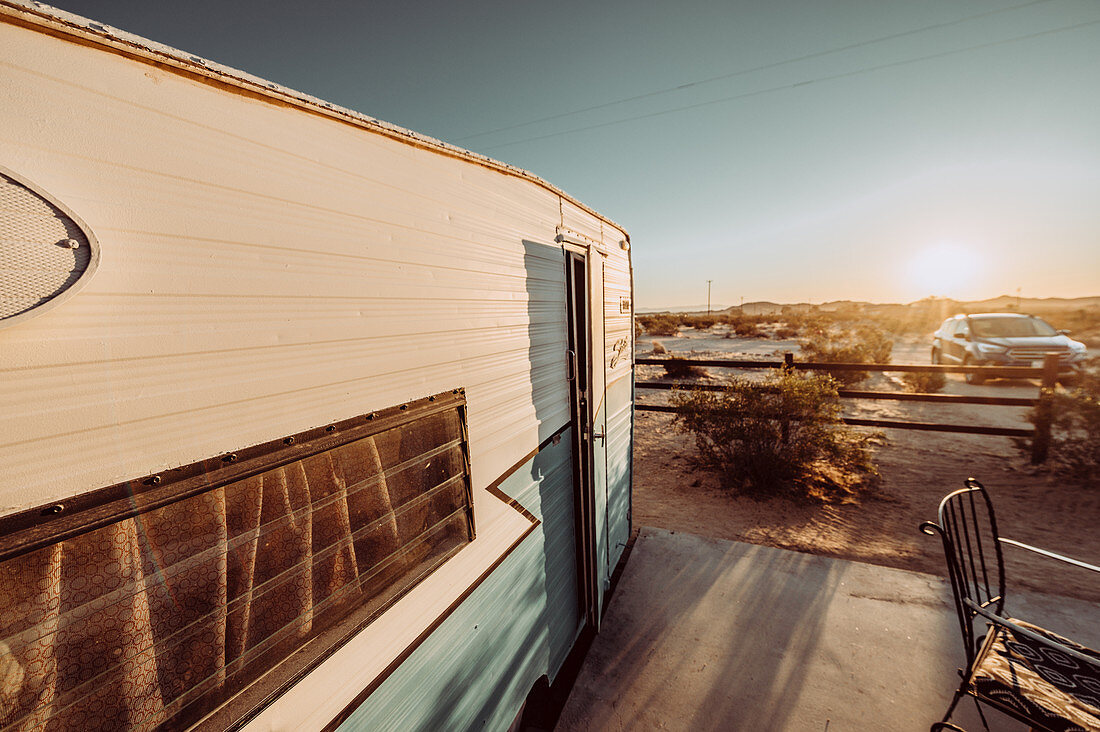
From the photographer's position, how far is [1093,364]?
19.3 ft

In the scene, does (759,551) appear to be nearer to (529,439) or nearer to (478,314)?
(529,439)

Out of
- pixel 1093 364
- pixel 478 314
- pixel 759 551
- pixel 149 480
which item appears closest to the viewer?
pixel 149 480

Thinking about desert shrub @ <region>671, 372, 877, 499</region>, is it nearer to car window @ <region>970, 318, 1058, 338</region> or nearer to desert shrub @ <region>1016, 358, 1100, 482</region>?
desert shrub @ <region>1016, 358, 1100, 482</region>

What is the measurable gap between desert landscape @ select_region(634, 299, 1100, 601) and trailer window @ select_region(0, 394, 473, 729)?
3917mm

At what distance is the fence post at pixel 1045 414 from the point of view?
5172mm

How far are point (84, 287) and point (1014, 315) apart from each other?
50.1ft

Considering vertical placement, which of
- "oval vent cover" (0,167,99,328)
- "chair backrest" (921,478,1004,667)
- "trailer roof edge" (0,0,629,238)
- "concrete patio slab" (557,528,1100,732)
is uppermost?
"trailer roof edge" (0,0,629,238)

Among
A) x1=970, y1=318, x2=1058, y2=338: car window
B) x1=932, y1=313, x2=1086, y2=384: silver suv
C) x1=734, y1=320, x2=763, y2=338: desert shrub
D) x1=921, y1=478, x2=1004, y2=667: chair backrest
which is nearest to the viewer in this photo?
x1=921, y1=478, x2=1004, y2=667: chair backrest

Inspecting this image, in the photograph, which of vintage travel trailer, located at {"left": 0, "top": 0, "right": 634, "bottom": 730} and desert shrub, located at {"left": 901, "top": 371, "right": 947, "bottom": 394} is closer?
vintage travel trailer, located at {"left": 0, "top": 0, "right": 634, "bottom": 730}

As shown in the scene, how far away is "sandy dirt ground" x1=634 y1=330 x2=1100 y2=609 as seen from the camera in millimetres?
3746

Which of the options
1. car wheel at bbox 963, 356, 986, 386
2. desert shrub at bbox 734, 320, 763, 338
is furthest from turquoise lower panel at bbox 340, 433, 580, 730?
desert shrub at bbox 734, 320, 763, 338

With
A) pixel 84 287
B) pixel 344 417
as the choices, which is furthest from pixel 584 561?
pixel 84 287

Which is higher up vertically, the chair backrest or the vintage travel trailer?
the vintage travel trailer

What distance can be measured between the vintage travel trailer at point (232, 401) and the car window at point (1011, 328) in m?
13.3
